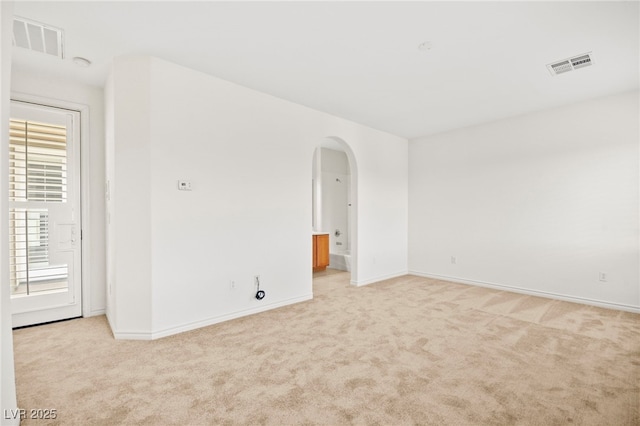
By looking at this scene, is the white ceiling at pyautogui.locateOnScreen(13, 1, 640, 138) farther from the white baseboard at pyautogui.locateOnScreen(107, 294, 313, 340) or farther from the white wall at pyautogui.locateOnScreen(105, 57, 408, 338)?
the white baseboard at pyautogui.locateOnScreen(107, 294, 313, 340)

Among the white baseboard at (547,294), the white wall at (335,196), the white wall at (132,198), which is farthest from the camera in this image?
the white wall at (335,196)

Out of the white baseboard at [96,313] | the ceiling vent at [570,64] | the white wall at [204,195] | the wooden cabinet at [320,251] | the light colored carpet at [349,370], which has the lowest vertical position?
the light colored carpet at [349,370]

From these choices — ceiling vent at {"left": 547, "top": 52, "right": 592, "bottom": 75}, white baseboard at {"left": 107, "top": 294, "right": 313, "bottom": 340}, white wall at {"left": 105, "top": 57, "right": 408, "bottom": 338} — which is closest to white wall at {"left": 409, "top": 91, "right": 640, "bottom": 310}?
ceiling vent at {"left": 547, "top": 52, "right": 592, "bottom": 75}

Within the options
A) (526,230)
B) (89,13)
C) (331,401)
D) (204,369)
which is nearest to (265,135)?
(89,13)

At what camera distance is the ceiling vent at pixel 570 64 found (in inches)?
115

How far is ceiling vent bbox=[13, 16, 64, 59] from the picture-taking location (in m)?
2.36

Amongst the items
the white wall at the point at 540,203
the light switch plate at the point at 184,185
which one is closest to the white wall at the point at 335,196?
the white wall at the point at 540,203

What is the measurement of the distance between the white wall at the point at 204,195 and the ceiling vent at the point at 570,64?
2676 mm

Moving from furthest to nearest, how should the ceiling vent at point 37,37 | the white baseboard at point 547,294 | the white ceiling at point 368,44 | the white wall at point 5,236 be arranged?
the white baseboard at point 547,294 → the ceiling vent at point 37,37 → the white ceiling at point 368,44 → the white wall at point 5,236

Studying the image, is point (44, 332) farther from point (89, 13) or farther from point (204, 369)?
point (89, 13)

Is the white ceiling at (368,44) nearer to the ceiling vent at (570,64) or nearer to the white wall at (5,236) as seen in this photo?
the ceiling vent at (570,64)

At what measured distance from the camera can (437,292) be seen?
4.59 meters

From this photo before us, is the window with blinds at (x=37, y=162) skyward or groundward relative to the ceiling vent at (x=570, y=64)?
groundward

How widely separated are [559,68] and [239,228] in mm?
3787
